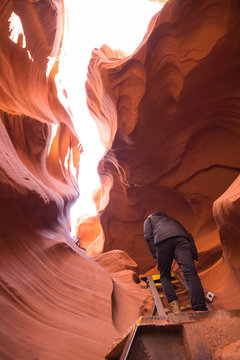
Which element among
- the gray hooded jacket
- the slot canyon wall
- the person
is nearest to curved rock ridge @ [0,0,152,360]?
the slot canyon wall

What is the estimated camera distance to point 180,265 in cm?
316

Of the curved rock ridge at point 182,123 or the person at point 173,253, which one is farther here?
the curved rock ridge at point 182,123

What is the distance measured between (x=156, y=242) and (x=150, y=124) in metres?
5.25

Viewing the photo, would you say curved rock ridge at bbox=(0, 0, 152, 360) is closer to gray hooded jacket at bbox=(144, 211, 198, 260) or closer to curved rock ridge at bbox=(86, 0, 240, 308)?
gray hooded jacket at bbox=(144, 211, 198, 260)

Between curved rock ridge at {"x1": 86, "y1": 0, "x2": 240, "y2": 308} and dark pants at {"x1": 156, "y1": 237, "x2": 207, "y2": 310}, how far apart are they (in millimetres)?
1044

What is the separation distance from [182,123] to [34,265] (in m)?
6.51

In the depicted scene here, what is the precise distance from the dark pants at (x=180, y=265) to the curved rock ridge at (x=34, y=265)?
2.87ft

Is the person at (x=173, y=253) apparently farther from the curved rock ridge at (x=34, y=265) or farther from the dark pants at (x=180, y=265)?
the curved rock ridge at (x=34, y=265)

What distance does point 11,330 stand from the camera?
1937 millimetres

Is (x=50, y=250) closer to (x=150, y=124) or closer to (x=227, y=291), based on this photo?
(x=227, y=291)

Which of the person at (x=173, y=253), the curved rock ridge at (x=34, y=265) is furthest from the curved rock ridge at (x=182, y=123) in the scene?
the curved rock ridge at (x=34, y=265)

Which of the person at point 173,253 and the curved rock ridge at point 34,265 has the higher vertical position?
the curved rock ridge at point 34,265

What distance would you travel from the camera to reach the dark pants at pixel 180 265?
9.06 ft

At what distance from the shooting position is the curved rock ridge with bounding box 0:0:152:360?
2.09m
